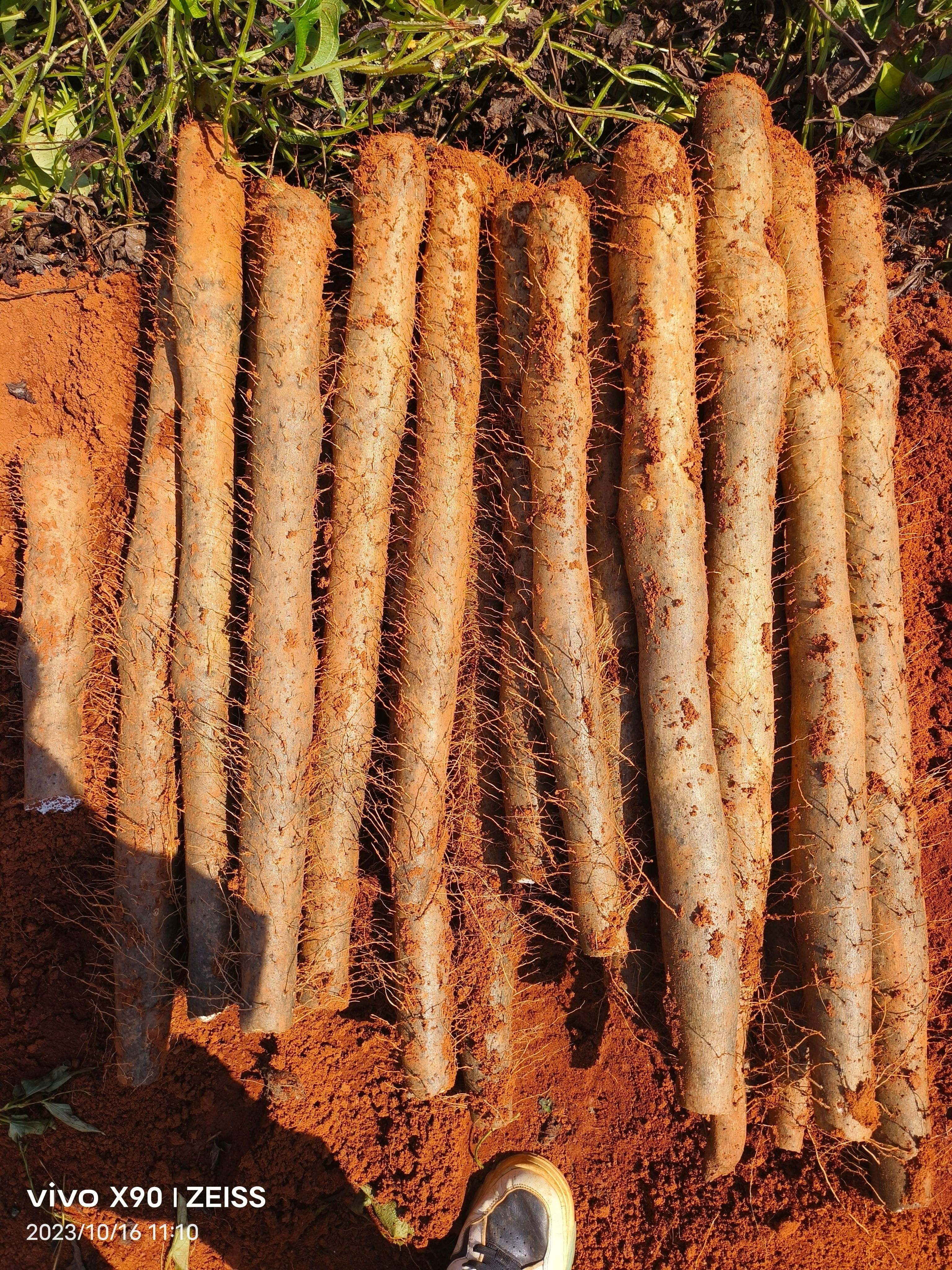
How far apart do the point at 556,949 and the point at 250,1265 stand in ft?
5.09

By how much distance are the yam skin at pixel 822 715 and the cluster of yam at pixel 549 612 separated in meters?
0.01

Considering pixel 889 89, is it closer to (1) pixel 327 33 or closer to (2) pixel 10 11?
(1) pixel 327 33

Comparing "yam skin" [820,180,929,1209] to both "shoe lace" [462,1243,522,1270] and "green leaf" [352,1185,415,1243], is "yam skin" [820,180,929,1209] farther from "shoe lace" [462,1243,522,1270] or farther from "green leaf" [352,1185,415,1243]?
"green leaf" [352,1185,415,1243]

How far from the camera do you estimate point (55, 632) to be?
251 cm

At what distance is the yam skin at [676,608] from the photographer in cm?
Answer: 221

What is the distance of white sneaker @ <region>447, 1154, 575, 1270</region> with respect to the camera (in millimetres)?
2574

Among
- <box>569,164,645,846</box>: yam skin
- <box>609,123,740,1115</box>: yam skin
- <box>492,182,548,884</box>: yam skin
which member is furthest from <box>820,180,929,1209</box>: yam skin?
<box>492,182,548,884</box>: yam skin

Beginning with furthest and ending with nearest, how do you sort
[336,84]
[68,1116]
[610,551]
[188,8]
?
A: [68,1116] → [610,551] → [188,8] → [336,84]

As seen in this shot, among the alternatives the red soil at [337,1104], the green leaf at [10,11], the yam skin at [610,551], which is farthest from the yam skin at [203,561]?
the yam skin at [610,551]

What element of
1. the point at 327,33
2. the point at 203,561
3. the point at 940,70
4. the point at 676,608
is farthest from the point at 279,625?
the point at 940,70

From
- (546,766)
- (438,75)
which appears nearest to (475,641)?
(546,766)

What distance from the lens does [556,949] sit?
271cm

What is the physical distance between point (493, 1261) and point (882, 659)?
2.45 meters

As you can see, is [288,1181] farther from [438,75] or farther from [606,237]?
[438,75]
